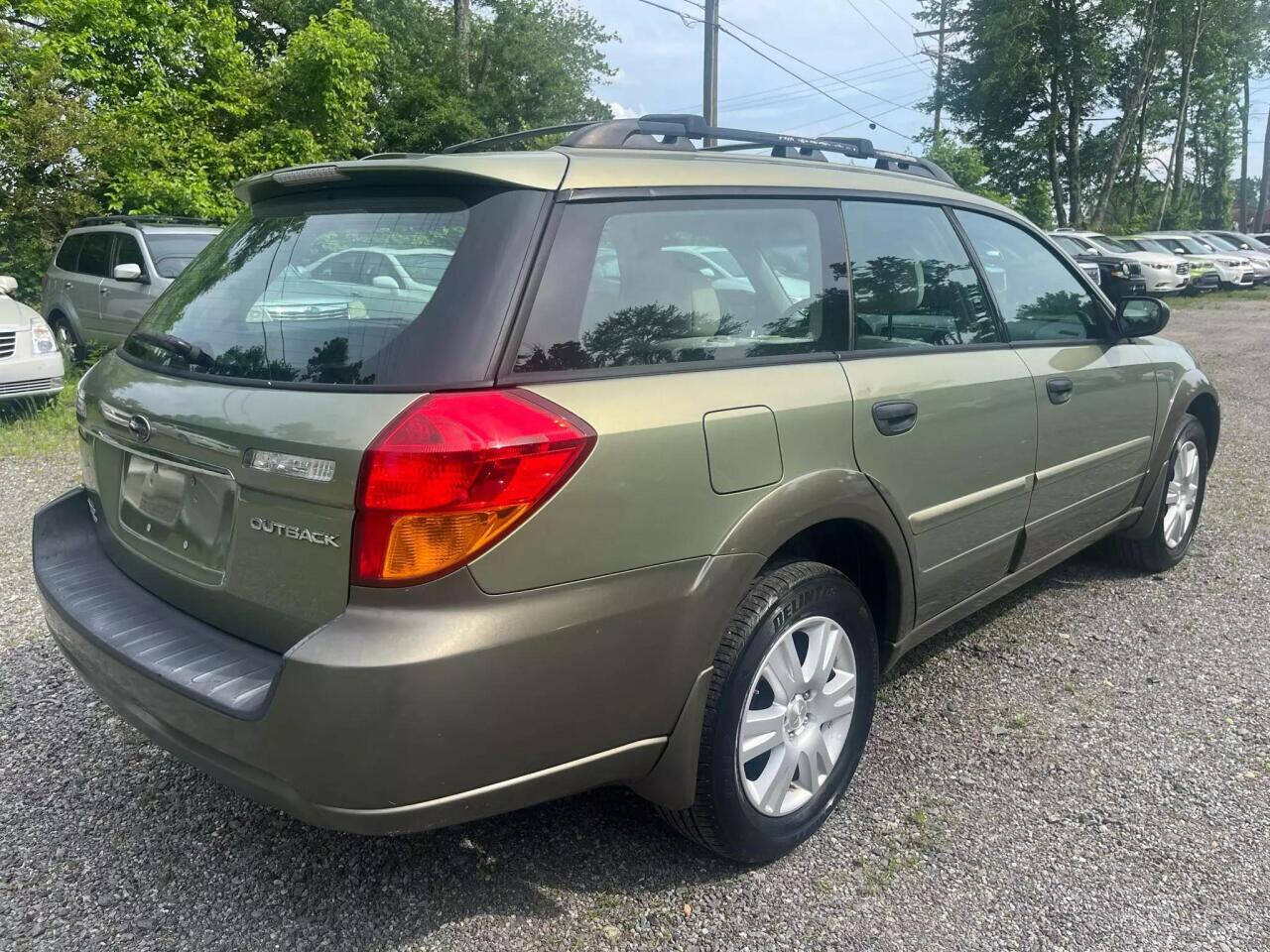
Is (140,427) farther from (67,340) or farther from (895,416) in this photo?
(67,340)

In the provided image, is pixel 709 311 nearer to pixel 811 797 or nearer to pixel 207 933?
pixel 811 797

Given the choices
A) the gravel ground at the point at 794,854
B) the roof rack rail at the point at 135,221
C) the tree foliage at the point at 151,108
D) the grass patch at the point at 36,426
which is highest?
the tree foliage at the point at 151,108

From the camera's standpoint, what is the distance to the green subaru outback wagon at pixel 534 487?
182 cm

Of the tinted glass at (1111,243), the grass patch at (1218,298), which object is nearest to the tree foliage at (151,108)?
the tinted glass at (1111,243)

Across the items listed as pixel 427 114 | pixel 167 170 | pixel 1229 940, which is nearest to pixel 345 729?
pixel 1229 940

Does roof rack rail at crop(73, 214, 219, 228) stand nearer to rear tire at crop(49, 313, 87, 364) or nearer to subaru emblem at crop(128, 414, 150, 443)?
rear tire at crop(49, 313, 87, 364)

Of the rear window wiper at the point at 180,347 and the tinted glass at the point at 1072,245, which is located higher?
the tinted glass at the point at 1072,245

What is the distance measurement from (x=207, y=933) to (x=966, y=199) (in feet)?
10.2

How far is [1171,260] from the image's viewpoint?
2295 centimetres

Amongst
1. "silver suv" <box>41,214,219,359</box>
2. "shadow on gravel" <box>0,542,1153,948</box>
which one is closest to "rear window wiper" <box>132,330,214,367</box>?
"shadow on gravel" <box>0,542,1153,948</box>

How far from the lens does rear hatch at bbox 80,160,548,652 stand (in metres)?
1.88

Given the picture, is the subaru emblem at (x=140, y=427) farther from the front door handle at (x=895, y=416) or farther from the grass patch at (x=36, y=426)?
the grass patch at (x=36, y=426)

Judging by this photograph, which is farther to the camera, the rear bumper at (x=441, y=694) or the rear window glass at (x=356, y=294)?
the rear window glass at (x=356, y=294)

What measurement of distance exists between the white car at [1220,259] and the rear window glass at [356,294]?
90.6ft
